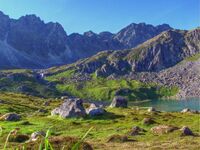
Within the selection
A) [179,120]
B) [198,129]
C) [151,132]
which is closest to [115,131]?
[151,132]

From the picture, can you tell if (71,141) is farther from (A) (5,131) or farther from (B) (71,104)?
(B) (71,104)

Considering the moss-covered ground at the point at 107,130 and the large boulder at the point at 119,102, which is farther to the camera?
the large boulder at the point at 119,102

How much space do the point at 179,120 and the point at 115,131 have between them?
75.3 feet

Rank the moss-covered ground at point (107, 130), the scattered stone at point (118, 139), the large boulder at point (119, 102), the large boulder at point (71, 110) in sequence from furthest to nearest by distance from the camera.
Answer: the large boulder at point (119, 102)
the large boulder at point (71, 110)
the scattered stone at point (118, 139)
the moss-covered ground at point (107, 130)

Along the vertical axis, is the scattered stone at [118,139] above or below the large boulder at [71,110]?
below

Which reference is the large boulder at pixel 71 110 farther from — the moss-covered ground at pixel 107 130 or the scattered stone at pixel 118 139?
the scattered stone at pixel 118 139

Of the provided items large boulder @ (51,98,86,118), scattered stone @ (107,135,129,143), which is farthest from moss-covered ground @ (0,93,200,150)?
large boulder @ (51,98,86,118)

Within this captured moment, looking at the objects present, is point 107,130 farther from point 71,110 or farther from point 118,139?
point 71,110

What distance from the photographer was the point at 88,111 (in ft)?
254

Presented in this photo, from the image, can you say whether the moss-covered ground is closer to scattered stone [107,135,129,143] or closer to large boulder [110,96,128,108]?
scattered stone [107,135,129,143]

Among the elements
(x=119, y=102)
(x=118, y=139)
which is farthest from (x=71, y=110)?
(x=119, y=102)

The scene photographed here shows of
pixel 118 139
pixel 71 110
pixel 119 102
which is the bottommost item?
pixel 118 139

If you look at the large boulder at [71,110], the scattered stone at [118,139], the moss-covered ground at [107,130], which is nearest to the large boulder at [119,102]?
the moss-covered ground at [107,130]

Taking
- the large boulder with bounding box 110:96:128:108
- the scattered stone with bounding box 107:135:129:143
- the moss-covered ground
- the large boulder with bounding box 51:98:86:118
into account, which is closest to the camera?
the moss-covered ground
